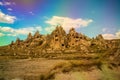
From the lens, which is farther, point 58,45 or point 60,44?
point 58,45

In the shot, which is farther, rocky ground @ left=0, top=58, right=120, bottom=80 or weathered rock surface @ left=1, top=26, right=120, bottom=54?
weathered rock surface @ left=1, top=26, right=120, bottom=54

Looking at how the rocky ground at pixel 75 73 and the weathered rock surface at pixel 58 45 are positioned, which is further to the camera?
the weathered rock surface at pixel 58 45

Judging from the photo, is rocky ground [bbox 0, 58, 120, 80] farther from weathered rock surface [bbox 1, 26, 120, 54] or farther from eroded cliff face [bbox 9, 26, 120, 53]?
eroded cliff face [bbox 9, 26, 120, 53]

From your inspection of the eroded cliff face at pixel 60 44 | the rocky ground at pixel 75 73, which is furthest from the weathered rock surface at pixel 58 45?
the rocky ground at pixel 75 73

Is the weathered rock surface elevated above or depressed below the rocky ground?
above

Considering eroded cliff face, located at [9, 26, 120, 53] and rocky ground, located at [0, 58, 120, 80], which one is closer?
rocky ground, located at [0, 58, 120, 80]

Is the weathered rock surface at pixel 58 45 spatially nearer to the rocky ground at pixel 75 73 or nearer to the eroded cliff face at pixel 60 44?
the eroded cliff face at pixel 60 44

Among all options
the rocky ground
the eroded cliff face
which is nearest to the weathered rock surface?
the eroded cliff face

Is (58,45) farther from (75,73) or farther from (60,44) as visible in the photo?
(75,73)

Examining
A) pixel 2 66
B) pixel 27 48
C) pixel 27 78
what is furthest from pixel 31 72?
pixel 27 48

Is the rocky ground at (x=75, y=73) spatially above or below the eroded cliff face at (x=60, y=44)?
below

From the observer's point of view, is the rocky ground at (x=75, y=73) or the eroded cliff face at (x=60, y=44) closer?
the rocky ground at (x=75, y=73)

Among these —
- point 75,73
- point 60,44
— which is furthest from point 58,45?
point 75,73

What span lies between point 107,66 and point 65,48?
533 centimetres
